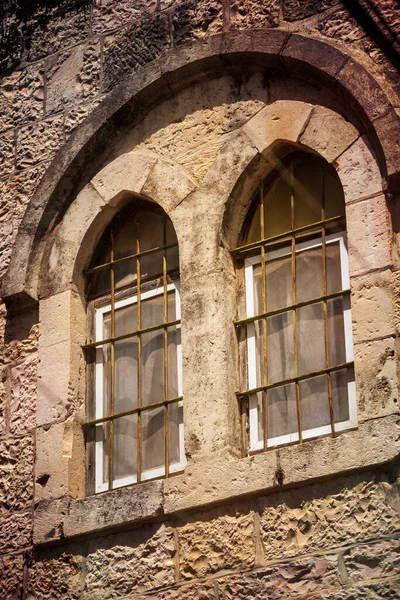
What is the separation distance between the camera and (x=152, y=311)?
811cm

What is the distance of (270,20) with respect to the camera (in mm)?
8172

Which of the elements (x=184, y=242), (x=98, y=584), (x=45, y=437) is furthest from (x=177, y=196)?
(x=98, y=584)

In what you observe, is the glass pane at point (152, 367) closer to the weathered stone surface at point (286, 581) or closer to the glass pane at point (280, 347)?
the glass pane at point (280, 347)

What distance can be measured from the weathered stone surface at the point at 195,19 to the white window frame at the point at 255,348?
1352mm

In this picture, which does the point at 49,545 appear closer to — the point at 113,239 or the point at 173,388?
the point at 173,388

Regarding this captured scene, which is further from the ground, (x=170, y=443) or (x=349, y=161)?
(x=349, y=161)

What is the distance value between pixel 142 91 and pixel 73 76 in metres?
0.59

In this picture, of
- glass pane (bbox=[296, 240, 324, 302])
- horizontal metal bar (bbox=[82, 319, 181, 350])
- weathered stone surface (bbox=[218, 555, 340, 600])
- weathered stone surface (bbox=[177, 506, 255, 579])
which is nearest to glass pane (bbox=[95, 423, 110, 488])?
horizontal metal bar (bbox=[82, 319, 181, 350])

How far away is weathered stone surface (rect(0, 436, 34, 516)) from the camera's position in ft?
25.8

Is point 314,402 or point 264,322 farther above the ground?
point 264,322

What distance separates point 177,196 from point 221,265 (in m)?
0.50

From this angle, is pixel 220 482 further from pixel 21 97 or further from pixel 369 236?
pixel 21 97

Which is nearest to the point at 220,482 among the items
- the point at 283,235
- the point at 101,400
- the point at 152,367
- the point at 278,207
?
the point at 152,367

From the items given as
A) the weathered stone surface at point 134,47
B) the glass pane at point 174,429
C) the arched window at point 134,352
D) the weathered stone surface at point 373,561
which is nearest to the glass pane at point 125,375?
the arched window at point 134,352
